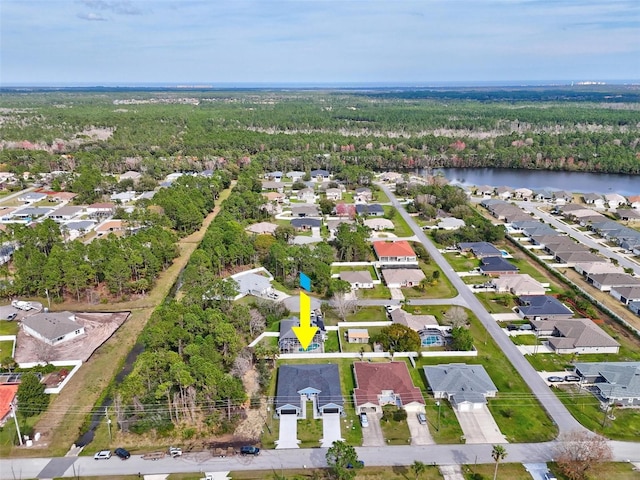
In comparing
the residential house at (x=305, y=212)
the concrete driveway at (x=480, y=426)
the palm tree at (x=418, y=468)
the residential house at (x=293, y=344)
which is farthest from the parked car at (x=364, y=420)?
the residential house at (x=305, y=212)

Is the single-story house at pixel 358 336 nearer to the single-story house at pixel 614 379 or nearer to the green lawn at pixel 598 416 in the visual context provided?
the green lawn at pixel 598 416

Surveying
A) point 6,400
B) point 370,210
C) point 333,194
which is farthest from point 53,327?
point 333,194

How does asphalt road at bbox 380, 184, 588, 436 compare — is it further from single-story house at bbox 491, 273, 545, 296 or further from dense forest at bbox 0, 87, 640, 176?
dense forest at bbox 0, 87, 640, 176

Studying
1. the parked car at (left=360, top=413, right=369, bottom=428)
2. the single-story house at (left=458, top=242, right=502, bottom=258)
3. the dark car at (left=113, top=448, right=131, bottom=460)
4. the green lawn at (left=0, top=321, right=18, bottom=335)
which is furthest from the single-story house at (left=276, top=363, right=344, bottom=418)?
the single-story house at (left=458, top=242, right=502, bottom=258)

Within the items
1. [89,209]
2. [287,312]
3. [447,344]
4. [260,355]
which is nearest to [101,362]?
[260,355]

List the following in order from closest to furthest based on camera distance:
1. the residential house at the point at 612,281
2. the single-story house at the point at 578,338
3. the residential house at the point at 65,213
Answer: the single-story house at the point at 578,338 < the residential house at the point at 612,281 < the residential house at the point at 65,213

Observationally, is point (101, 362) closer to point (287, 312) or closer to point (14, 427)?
point (14, 427)
